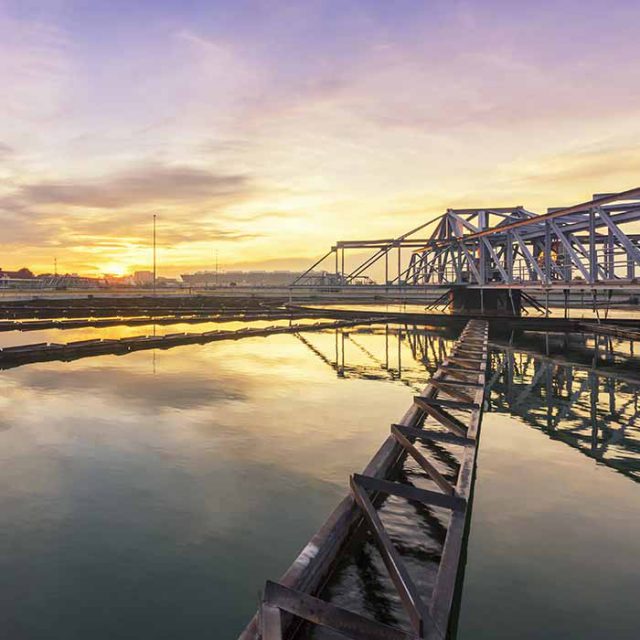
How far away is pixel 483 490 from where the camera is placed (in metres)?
9.31

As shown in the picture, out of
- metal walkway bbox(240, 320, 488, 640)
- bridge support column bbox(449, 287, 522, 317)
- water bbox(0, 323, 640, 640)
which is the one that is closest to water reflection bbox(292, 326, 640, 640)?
water bbox(0, 323, 640, 640)

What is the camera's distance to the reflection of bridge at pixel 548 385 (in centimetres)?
1255

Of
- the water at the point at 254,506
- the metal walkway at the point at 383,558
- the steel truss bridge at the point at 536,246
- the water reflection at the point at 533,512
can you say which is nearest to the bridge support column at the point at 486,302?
the steel truss bridge at the point at 536,246

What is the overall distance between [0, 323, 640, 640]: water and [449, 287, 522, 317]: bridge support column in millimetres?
35190

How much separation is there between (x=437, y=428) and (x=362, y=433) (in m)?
2.18

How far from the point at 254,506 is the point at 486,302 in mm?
50489

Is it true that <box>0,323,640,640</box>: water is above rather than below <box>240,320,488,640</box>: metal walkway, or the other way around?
below

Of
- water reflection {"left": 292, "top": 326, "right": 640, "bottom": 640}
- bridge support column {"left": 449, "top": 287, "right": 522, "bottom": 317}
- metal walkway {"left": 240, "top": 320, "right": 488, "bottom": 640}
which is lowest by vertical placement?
water reflection {"left": 292, "top": 326, "right": 640, "bottom": 640}

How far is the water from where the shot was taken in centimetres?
582

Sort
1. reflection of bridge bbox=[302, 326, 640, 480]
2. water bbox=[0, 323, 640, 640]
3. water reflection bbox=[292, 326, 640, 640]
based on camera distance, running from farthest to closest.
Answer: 1. reflection of bridge bbox=[302, 326, 640, 480]
2. water bbox=[0, 323, 640, 640]
3. water reflection bbox=[292, 326, 640, 640]

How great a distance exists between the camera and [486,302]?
2121 inches

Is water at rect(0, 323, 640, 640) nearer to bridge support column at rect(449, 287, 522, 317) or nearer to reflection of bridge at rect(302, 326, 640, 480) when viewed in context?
reflection of bridge at rect(302, 326, 640, 480)

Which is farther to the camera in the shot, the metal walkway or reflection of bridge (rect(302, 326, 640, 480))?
reflection of bridge (rect(302, 326, 640, 480))

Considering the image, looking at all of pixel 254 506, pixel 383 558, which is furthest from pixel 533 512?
pixel 254 506
